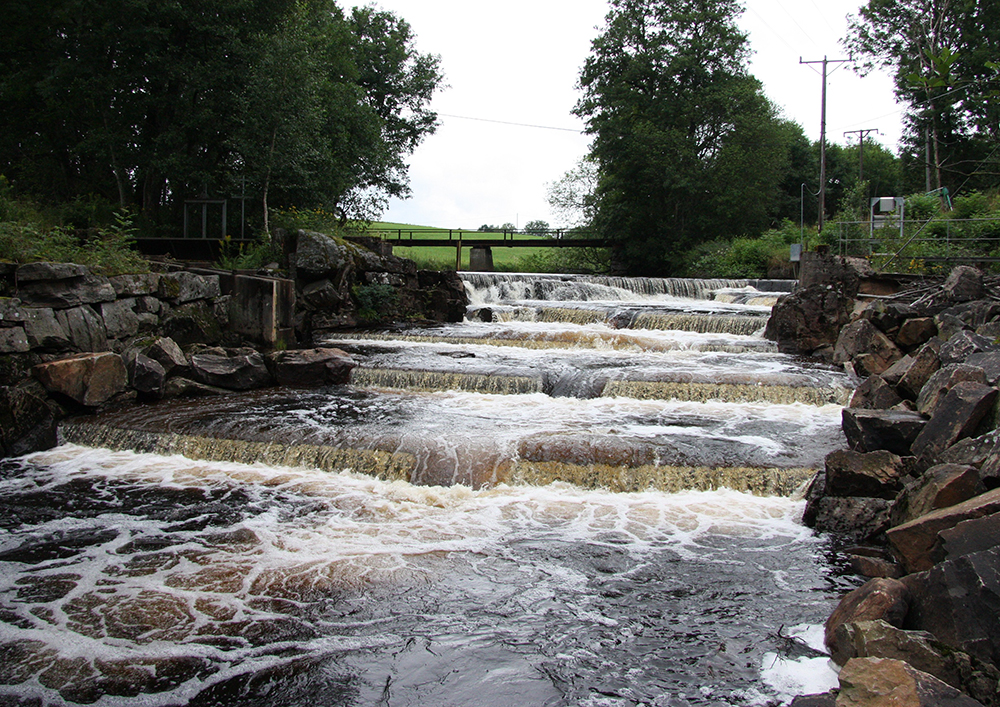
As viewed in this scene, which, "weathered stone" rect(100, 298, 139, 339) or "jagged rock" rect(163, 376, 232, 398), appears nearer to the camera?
"weathered stone" rect(100, 298, 139, 339)

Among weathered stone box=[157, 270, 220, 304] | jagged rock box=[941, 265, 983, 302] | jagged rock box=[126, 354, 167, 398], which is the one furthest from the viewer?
weathered stone box=[157, 270, 220, 304]

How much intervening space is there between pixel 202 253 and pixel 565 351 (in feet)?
35.1

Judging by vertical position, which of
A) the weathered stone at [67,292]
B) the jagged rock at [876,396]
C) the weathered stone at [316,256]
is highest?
the weathered stone at [316,256]

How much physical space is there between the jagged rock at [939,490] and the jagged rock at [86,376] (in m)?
9.90

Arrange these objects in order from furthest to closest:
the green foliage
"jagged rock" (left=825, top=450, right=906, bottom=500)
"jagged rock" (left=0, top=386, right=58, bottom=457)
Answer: the green foliage < "jagged rock" (left=0, top=386, right=58, bottom=457) < "jagged rock" (left=825, top=450, right=906, bottom=500)

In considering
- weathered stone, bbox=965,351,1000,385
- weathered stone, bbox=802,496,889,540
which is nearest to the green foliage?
weathered stone, bbox=802,496,889,540

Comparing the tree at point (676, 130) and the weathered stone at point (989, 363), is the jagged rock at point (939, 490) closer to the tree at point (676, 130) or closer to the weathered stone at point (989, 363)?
the weathered stone at point (989, 363)

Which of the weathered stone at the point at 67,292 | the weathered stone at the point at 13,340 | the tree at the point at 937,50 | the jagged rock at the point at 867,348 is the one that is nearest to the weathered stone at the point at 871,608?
the jagged rock at the point at 867,348

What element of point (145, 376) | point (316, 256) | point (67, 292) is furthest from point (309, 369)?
point (316, 256)

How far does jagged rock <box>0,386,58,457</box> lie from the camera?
28.3 ft

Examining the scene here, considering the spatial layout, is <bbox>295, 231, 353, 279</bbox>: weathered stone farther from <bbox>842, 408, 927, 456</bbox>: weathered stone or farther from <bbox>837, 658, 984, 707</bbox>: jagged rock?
<bbox>837, 658, 984, 707</bbox>: jagged rock

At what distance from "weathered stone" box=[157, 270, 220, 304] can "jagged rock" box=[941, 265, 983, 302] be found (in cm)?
1299

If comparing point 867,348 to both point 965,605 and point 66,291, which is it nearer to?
point 965,605

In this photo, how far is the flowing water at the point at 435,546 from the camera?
4.05 m
